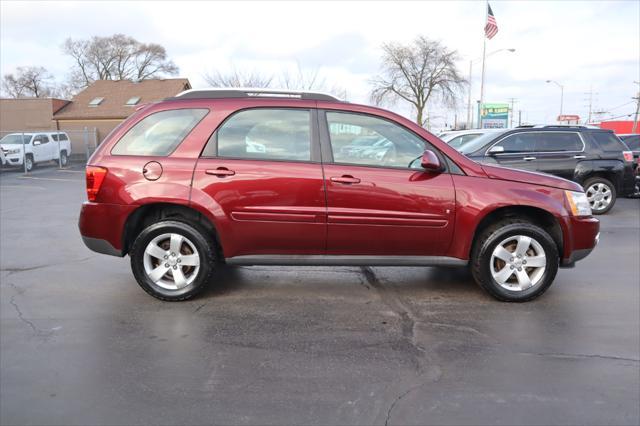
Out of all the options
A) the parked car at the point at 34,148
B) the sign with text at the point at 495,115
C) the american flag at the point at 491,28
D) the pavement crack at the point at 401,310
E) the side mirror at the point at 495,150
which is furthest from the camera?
the sign with text at the point at 495,115

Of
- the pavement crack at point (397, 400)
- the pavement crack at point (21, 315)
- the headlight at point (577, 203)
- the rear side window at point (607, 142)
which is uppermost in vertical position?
the rear side window at point (607, 142)

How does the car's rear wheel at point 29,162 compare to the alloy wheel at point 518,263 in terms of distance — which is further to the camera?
the car's rear wheel at point 29,162

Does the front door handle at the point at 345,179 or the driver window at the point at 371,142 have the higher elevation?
the driver window at the point at 371,142

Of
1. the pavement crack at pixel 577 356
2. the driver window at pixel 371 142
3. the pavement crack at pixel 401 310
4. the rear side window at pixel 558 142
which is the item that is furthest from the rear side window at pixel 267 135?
the rear side window at pixel 558 142

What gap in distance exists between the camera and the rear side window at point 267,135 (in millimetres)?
4434

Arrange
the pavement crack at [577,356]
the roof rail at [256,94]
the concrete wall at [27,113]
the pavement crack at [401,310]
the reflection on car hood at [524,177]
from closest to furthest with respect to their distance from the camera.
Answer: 1. the pavement crack at [577,356]
2. the pavement crack at [401,310]
3. the reflection on car hood at [524,177]
4. the roof rail at [256,94]
5. the concrete wall at [27,113]

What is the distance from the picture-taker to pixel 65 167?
2398 cm

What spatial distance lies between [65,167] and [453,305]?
2390 centimetres

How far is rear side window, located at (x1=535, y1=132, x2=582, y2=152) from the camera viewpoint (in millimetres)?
9883

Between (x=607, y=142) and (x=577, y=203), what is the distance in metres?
6.71

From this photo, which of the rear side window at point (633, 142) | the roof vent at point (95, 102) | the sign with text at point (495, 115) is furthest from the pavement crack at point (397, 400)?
the sign with text at point (495, 115)

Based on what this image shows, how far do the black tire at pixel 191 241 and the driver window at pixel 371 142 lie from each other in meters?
1.38

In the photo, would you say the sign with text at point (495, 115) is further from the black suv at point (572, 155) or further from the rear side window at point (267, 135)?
the rear side window at point (267, 135)

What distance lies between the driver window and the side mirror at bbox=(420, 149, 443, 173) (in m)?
0.14
